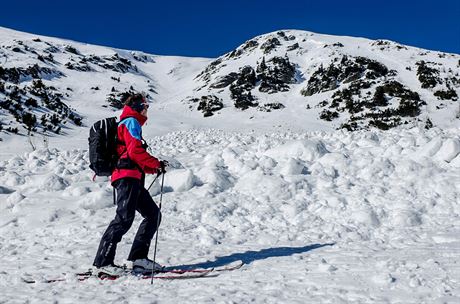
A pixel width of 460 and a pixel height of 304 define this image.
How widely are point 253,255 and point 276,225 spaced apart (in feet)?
3.96

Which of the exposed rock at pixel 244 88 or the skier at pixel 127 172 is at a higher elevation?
the exposed rock at pixel 244 88

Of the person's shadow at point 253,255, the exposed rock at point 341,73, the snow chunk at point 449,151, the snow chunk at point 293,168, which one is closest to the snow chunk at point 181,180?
the snow chunk at point 293,168

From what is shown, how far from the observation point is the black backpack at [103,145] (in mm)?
4344

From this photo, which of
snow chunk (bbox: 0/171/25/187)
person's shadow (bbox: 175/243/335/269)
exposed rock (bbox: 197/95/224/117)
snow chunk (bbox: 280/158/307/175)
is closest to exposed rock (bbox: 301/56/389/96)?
exposed rock (bbox: 197/95/224/117)

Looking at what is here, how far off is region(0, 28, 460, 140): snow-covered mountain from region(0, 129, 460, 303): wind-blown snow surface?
47.3ft

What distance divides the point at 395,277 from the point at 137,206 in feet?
8.38

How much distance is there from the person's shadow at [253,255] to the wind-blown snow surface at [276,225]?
0.07 feet

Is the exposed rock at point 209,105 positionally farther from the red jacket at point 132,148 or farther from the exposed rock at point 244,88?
the red jacket at point 132,148

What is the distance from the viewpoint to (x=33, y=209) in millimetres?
7051

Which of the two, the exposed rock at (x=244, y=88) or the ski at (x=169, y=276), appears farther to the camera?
the exposed rock at (x=244, y=88)

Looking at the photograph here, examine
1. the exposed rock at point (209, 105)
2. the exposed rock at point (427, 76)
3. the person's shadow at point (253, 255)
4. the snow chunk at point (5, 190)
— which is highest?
the exposed rock at point (427, 76)

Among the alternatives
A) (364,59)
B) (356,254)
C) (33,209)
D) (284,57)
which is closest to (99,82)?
(284,57)

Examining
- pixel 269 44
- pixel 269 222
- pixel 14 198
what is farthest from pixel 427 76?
pixel 14 198

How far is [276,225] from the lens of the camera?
245 inches
